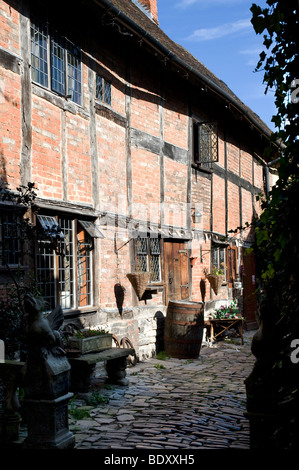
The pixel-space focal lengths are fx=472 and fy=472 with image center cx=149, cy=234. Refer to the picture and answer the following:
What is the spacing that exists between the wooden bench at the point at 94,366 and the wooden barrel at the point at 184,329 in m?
2.43

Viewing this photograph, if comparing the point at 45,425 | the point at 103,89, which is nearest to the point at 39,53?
the point at 103,89

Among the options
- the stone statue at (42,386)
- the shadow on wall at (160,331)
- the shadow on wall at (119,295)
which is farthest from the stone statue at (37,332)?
the shadow on wall at (160,331)

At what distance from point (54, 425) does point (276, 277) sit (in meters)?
2.33

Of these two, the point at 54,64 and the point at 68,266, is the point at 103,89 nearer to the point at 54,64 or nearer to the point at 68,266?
the point at 54,64

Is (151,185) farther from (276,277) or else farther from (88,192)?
(276,277)

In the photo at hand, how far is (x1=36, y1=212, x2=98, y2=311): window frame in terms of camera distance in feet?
22.0

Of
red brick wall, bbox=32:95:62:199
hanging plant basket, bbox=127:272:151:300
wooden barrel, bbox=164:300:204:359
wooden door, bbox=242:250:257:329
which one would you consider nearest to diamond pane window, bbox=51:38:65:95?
red brick wall, bbox=32:95:62:199

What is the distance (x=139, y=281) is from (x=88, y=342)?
7.95 feet

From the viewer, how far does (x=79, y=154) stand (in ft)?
24.9

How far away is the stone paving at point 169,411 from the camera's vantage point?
15.2 ft


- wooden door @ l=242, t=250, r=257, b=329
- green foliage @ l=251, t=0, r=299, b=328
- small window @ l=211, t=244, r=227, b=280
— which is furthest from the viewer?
wooden door @ l=242, t=250, r=257, b=329

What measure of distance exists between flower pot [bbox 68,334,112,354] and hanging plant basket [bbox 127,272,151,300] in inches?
73.9

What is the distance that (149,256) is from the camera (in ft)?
31.8

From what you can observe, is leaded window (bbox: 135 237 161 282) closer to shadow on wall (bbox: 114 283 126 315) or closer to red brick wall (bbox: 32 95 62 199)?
shadow on wall (bbox: 114 283 126 315)
